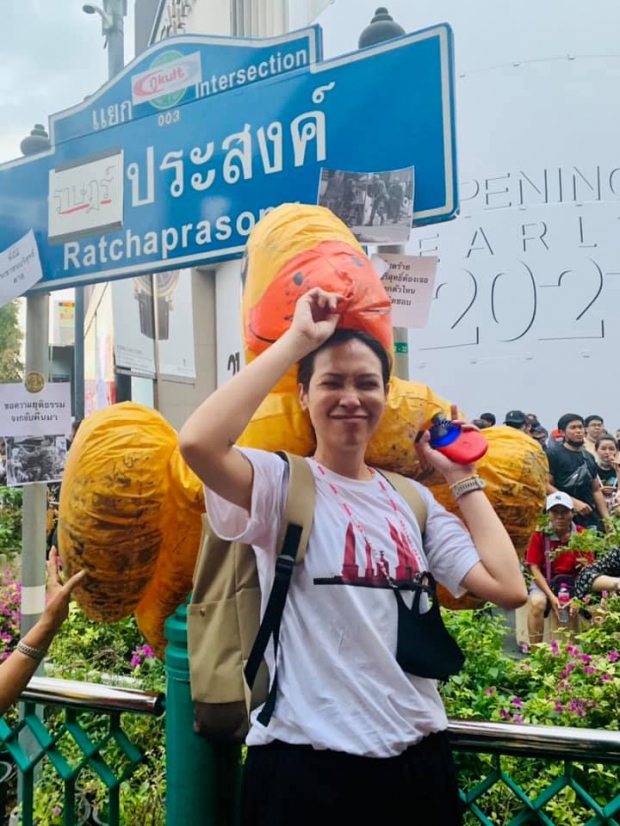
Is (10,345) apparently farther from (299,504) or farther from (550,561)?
(299,504)

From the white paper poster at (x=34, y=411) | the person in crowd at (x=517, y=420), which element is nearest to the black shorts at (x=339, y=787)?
the white paper poster at (x=34, y=411)

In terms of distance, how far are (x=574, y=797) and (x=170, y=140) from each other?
98.4 inches

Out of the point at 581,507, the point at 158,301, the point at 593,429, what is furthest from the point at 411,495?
the point at 593,429

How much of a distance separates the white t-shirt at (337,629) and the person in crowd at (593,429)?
234 inches

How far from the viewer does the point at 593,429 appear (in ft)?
A: 22.3

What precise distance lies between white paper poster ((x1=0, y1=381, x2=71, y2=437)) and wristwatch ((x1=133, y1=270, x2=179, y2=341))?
0.99 m

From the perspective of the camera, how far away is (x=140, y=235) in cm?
229

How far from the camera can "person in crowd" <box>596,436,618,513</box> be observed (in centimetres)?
645

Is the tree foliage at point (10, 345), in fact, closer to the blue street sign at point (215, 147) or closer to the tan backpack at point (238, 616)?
the blue street sign at point (215, 147)

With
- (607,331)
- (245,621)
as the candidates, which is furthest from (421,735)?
(607,331)

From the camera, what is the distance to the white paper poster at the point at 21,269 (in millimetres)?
2426

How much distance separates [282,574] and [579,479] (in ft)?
16.6

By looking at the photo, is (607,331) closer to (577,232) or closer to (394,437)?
(577,232)

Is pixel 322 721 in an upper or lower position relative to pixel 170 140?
lower
